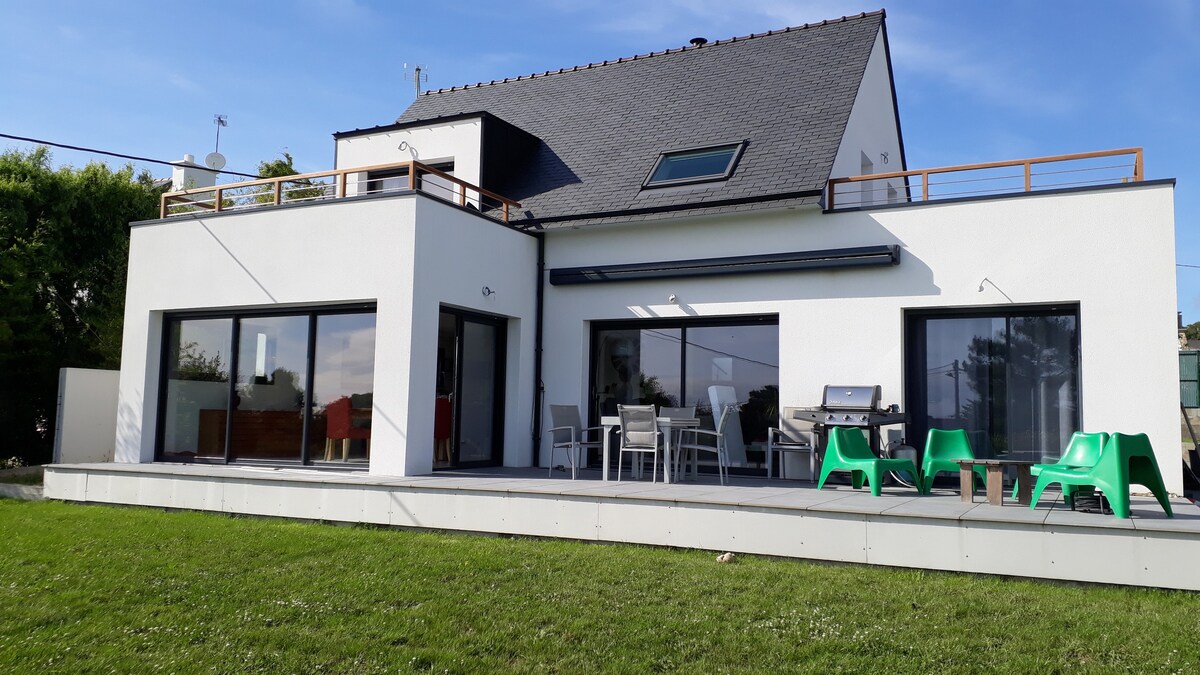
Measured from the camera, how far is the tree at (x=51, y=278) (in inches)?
551

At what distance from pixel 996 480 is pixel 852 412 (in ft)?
7.62

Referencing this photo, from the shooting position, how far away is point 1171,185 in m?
8.90

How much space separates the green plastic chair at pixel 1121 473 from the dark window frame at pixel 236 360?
707 cm

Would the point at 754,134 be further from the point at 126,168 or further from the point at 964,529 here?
the point at 126,168

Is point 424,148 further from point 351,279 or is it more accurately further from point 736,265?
point 736,265

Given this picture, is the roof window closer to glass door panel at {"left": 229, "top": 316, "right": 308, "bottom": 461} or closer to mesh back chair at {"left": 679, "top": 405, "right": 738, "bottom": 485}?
mesh back chair at {"left": 679, "top": 405, "right": 738, "bottom": 485}

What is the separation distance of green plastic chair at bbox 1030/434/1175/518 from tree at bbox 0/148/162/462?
13585 mm

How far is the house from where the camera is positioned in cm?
938

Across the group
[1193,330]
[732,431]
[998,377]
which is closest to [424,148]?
[732,431]

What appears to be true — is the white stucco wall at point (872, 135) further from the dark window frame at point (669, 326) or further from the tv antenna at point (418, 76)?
the tv antenna at point (418, 76)

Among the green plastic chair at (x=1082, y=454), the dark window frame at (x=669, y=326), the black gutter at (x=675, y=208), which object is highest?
the black gutter at (x=675, y=208)

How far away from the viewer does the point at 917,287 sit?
9.91m

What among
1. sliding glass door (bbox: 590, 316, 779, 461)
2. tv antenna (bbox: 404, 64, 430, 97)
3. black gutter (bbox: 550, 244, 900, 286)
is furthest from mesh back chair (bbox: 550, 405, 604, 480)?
tv antenna (bbox: 404, 64, 430, 97)

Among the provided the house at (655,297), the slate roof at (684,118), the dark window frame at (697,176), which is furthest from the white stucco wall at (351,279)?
the dark window frame at (697,176)
